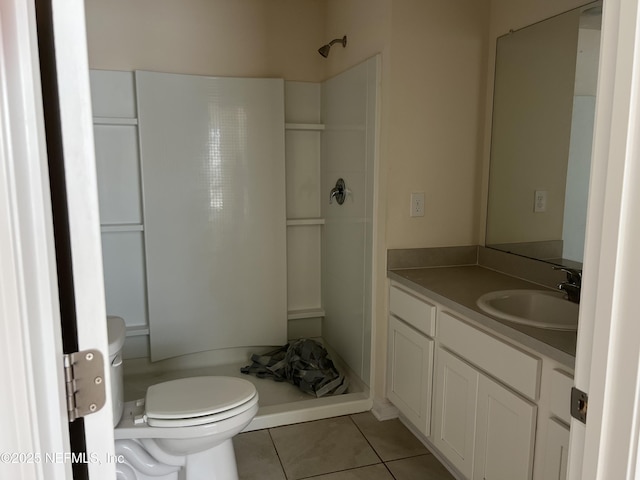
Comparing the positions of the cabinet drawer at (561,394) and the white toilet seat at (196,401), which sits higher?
the cabinet drawer at (561,394)

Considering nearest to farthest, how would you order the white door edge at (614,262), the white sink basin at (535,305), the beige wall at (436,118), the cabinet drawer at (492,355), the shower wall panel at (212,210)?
the white door edge at (614,262) → the cabinet drawer at (492,355) → the white sink basin at (535,305) → the beige wall at (436,118) → the shower wall panel at (212,210)

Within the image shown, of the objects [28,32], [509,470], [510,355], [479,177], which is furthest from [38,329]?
[479,177]

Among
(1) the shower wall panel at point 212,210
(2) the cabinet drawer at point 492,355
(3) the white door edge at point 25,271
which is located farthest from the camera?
(1) the shower wall panel at point 212,210

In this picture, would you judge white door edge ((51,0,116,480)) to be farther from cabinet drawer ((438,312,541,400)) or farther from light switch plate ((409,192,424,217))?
light switch plate ((409,192,424,217))

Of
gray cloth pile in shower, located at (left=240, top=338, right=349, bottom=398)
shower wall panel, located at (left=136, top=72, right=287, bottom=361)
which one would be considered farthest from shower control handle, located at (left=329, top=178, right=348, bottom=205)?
gray cloth pile in shower, located at (left=240, top=338, right=349, bottom=398)

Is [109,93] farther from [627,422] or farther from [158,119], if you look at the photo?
[627,422]

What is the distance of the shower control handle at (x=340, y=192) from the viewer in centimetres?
273

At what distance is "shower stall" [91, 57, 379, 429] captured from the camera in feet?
8.73

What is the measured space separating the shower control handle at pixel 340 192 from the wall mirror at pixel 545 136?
79 centimetres

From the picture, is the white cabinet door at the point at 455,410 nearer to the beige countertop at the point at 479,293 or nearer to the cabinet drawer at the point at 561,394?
the beige countertop at the point at 479,293

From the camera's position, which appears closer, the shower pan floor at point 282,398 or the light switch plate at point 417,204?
the light switch plate at point 417,204

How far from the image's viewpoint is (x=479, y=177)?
2.45 m

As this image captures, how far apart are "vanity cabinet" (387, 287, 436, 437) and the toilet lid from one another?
75cm

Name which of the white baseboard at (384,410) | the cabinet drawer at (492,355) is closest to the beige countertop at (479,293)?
the cabinet drawer at (492,355)
